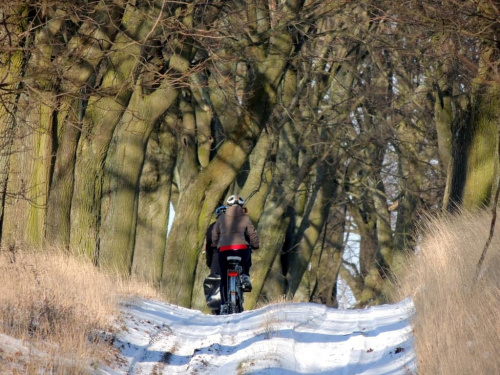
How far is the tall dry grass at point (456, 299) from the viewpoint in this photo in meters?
6.68

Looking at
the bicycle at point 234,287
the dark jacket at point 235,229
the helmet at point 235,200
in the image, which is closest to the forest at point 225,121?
the helmet at point 235,200

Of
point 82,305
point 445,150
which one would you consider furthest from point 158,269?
point 82,305

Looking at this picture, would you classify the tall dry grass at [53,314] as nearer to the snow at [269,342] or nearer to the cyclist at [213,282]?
the snow at [269,342]

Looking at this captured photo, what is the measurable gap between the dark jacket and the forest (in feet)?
6.70

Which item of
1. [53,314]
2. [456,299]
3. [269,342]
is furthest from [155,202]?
[456,299]

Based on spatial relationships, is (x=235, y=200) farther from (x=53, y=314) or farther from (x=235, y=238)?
(x=53, y=314)

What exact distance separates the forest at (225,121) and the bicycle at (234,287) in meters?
2.26

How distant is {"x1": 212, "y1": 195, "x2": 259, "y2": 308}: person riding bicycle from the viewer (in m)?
13.4

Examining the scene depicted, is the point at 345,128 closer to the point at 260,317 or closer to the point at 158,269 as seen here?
the point at 158,269

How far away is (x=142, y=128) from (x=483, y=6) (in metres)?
6.10

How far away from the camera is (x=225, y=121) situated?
63.8 ft

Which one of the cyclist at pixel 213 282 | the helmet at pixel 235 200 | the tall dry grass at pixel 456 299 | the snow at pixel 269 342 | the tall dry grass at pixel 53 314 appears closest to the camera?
the tall dry grass at pixel 456 299

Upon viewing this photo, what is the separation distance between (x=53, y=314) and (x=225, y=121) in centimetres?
1142

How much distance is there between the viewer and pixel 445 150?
18.9m
